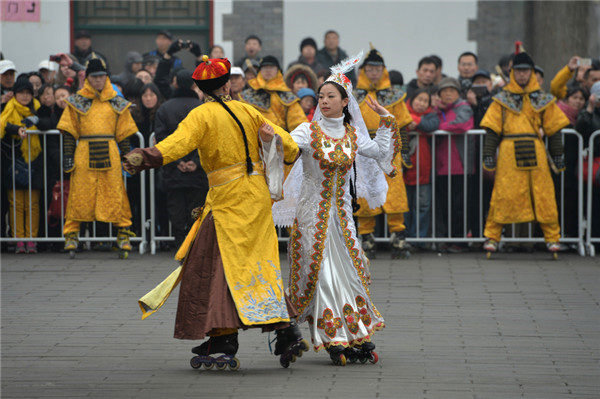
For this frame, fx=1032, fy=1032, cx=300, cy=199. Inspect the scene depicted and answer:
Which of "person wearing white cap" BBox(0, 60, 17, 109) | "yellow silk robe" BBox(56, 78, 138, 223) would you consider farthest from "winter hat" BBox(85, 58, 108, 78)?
"person wearing white cap" BBox(0, 60, 17, 109)

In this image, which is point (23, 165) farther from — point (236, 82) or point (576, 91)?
point (576, 91)

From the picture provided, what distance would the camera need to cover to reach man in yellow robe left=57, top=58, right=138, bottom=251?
11188 mm

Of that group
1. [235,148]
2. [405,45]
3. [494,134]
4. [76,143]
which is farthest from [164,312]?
[405,45]

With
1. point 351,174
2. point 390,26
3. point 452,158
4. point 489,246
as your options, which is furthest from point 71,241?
point 390,26

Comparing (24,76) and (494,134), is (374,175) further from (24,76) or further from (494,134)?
(24,76)

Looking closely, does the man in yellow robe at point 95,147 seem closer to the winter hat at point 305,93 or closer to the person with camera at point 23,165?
the person with camera at point 23,165

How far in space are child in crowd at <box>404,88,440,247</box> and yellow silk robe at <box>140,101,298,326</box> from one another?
17.7 feet

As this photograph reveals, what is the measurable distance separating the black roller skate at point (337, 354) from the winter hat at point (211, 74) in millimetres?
1825

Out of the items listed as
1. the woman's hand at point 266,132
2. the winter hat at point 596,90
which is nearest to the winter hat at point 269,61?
the winter hat at point 596,90

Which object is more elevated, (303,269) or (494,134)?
(494,134)

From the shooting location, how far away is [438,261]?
11297 millimetres

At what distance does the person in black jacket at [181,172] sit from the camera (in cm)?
1117

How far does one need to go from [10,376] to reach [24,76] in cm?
628

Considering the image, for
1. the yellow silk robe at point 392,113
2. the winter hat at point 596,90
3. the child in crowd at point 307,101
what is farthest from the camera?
the child in crowd at point 307,101
